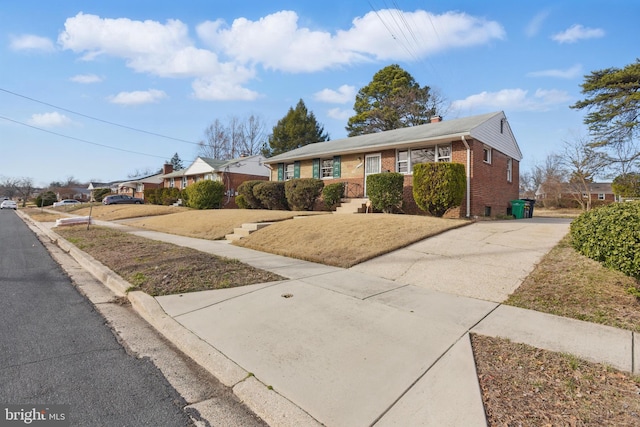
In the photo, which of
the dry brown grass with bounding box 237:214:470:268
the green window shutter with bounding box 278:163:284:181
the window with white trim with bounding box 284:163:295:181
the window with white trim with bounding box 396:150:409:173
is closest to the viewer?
the dry brown grass with bounding box 237:214:470:268

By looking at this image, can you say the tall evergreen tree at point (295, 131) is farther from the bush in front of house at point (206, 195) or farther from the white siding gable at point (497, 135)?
the white siding gable at point (497, 135)

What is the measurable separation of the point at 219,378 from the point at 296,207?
A: 49.4ft

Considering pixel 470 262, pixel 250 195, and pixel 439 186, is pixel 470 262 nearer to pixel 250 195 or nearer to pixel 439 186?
pixel 439 186

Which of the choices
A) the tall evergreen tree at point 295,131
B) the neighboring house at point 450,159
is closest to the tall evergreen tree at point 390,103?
the tall evergreen tree at point 295,131

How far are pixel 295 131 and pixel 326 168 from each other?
86.1ft

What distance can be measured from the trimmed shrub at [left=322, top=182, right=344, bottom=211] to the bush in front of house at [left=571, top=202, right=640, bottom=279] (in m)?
11.8

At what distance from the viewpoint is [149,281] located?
5344 mm

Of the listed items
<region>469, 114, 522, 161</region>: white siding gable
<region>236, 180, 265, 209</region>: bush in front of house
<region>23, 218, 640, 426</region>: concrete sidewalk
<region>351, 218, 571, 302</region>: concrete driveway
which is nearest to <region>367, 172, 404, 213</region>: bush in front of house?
<region>469, 114, 522, 161</region>: white siding gable

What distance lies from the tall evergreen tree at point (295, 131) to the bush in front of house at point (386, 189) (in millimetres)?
31247

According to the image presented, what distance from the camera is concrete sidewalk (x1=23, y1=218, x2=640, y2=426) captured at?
234 centimetres

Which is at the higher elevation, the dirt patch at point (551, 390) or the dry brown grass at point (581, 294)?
the dry brown grass at point (581, 294)

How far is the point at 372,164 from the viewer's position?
645 inches

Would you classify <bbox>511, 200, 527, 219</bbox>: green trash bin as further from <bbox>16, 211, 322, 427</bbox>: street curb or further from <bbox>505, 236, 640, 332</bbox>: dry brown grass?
<bbox>16, 211, 322, 427</bbox>: street curb

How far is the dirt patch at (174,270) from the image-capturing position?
205 inches
